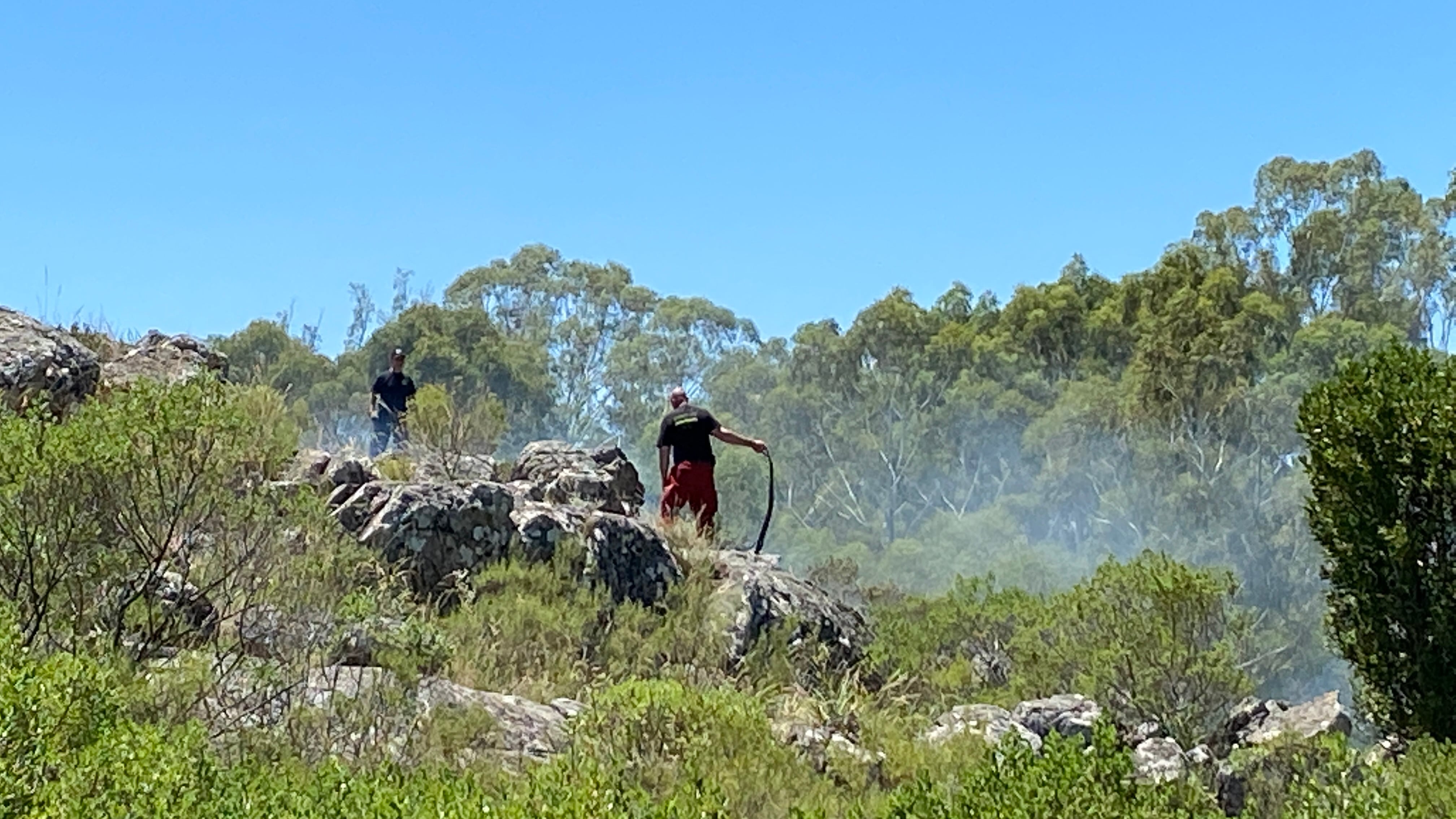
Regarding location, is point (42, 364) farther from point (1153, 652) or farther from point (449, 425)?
point (1153, 652)

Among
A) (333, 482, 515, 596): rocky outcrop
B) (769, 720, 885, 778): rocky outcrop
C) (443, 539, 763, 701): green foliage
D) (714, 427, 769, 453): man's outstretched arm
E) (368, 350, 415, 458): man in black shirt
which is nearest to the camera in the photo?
(769, 720, 885, 778): rocky outcrop

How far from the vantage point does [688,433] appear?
1037 cm

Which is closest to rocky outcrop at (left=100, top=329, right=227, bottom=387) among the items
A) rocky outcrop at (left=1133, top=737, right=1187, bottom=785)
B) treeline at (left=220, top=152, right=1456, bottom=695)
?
rocky outcrop at (left=1133, top=737, right=1187, bottom=785)

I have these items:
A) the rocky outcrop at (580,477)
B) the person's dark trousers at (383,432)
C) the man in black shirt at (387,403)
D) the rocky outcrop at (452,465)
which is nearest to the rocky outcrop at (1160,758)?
the rocky outcrop at (580,477)

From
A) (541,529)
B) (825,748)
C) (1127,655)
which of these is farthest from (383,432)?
(825,748)

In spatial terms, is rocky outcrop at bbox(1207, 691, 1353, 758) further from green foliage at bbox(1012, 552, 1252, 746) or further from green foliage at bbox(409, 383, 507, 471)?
green foliage at bbox(409, 383, 507, 471)

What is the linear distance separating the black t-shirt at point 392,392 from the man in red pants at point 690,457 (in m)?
3.42

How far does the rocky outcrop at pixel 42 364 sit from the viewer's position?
28.9 feet

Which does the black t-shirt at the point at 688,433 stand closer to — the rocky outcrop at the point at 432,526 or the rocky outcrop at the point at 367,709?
the rocky outcrop at the point at 432,526

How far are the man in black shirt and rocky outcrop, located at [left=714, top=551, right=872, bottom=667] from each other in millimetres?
4240

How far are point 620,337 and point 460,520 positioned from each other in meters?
40.5

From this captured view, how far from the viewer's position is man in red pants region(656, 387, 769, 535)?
10.3 m

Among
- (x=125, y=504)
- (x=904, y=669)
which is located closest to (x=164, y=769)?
(x=125, y=504)

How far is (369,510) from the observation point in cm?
862
